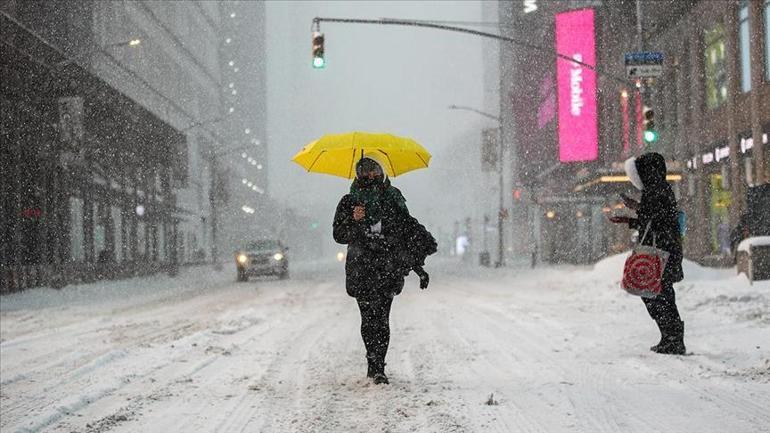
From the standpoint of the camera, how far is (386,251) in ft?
19.4

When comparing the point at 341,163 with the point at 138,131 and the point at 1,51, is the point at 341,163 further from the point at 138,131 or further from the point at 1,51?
the point at 138,131

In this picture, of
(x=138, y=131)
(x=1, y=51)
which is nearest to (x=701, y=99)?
(x=1, y=51)

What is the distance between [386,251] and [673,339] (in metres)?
3.05

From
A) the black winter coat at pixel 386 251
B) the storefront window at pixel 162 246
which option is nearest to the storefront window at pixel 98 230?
the storefront window at pixel 162 246

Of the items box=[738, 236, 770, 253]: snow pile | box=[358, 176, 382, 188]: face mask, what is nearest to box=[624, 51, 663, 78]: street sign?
box=[738, 236, 770, 253]: snow pile

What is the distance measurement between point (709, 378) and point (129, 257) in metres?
41.3

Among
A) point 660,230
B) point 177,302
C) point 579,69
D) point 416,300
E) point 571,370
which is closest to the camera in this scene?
point 571,370

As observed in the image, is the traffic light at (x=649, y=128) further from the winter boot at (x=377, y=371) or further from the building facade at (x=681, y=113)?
the winter boot at (x=377, y=371)

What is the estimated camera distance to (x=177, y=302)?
1827cm

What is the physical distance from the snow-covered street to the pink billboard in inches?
1121

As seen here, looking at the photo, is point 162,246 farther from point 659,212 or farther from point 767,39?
point 659,212

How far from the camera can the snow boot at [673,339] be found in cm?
687

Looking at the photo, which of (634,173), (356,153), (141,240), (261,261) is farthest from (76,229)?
(634,173)

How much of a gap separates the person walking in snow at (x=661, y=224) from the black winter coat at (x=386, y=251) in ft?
6.76
